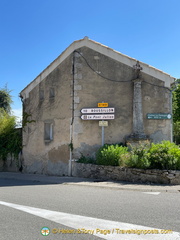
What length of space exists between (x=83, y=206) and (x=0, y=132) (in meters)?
12.8

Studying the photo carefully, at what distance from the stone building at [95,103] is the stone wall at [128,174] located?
1363mm

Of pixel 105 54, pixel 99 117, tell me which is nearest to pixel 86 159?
pixel 99 117

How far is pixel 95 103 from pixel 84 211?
27.6 feet

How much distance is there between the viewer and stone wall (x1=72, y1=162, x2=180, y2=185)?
9.47 m

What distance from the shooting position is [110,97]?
1345cm

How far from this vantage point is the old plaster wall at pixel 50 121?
45.8 feet

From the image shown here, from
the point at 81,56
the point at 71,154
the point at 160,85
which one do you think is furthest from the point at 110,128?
the point at 81,56

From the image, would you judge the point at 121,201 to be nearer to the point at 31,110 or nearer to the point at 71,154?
the point at 71,154

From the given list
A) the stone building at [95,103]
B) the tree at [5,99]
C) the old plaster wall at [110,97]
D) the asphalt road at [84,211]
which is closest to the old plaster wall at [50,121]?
the stone building at [95,103]

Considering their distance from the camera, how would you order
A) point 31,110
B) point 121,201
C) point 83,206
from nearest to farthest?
point 83,206 → point 121,201 → point 31,110

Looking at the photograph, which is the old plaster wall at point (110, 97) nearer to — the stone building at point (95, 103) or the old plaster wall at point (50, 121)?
the stone building at point (95, 103)

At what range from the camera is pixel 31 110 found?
15703mm

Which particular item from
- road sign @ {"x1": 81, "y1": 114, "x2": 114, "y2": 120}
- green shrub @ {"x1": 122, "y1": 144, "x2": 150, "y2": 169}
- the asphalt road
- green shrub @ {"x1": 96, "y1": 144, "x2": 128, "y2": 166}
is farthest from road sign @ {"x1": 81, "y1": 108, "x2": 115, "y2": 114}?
the asphalt road

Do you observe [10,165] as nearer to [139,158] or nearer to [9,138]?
[9,138]
